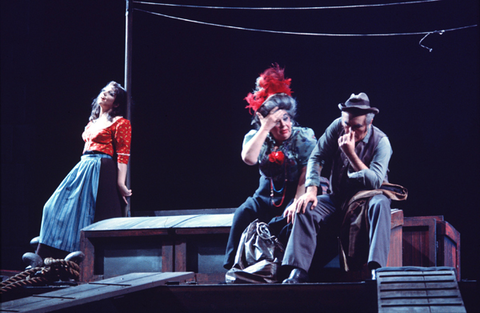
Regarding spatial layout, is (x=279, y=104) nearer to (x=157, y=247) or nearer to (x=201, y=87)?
(x=157, y=247)

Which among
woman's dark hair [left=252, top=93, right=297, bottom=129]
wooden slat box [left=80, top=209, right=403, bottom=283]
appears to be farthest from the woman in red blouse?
woman's dark hair [left=252, top=93, right=297, bottom=129]

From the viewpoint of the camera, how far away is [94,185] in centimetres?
452

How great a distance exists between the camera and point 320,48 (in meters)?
4.98

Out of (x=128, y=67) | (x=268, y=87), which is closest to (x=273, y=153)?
(x=268, y=87)

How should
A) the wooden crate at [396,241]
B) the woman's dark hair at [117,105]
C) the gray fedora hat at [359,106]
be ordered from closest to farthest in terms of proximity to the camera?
the wooden crate at [396,241] → the gray fedora hat at [359,106] → the woman's dark hair at [117,105]

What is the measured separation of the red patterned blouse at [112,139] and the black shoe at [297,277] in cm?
214

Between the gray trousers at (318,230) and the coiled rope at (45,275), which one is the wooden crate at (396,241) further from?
the coiled rope at (45,275)

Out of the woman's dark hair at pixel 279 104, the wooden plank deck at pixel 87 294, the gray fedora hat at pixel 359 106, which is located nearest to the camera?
the wooden plank deck at pixel 87 294

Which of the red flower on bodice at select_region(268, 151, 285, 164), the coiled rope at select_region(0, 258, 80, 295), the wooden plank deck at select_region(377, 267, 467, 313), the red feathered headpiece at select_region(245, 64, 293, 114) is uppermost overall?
the red feathered headpiece at select_region(245, 64, 293, 114)

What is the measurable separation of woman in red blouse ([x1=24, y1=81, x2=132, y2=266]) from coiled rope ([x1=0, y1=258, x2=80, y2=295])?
0.57 metres

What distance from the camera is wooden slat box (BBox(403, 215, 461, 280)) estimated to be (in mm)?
3354

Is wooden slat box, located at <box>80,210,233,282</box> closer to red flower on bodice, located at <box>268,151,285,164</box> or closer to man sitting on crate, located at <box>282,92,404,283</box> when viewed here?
red flower on bodice, located at <box>268,151,285,164</box>

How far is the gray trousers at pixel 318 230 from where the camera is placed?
297 centimetres

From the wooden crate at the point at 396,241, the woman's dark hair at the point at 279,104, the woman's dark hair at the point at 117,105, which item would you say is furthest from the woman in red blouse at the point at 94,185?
the wooden crate at the point at 396,241
